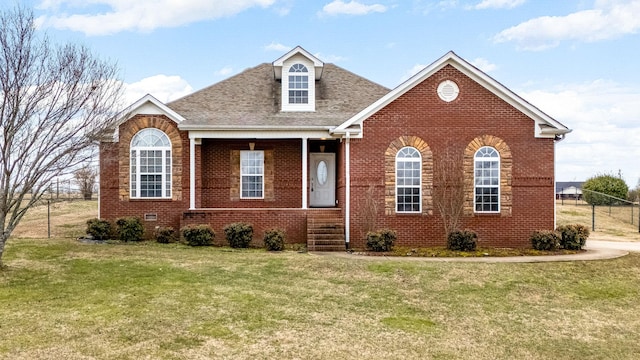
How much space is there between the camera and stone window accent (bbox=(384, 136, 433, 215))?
1625cm

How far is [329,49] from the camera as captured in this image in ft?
71.6

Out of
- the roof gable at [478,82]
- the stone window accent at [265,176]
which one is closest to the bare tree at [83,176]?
the stone window accent at [265,176]

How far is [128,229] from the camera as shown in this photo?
16.5 metres

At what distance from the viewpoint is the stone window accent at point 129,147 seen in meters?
17.2

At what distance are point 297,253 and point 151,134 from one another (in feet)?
22.8

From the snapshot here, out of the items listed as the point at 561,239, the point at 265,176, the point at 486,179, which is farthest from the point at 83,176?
the point at 561,239

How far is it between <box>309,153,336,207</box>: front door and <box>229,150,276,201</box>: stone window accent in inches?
61.5

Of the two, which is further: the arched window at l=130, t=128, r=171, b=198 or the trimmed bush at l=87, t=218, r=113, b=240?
the arched window at l=130, t=128, r=171, b=198

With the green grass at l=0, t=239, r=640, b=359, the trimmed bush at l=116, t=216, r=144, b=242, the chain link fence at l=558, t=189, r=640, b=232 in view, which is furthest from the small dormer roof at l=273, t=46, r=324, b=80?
the chain link fence at l=558, t=189, r=640, b=232

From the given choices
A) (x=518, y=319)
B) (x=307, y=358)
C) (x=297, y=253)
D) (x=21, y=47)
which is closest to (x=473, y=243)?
(x=297, y=253)

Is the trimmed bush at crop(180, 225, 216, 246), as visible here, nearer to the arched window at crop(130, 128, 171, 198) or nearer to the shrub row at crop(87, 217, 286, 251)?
the shrub row at crop(87, 217, 286, 251)

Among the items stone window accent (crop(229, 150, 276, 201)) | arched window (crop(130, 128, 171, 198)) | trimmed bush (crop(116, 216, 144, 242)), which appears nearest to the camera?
trimmed bush (crop(116, 216, 144, 242))

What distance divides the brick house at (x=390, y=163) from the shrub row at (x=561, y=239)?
0.65m

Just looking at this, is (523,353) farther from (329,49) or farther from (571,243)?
(329,49)
